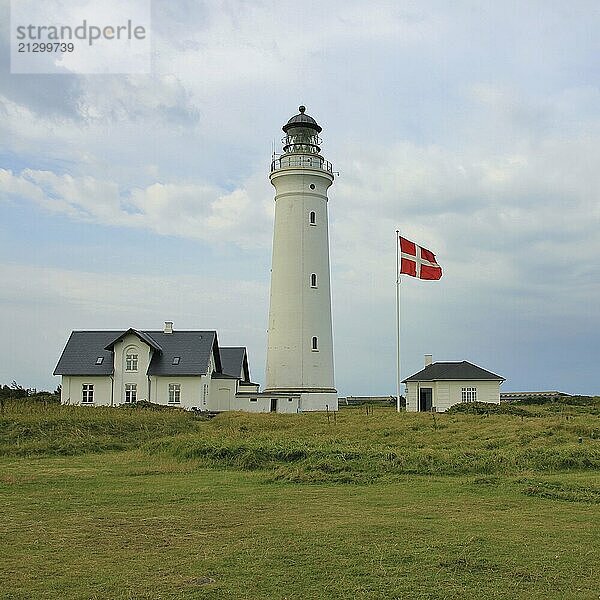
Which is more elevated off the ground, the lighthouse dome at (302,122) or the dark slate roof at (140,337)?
the lighthouse dome at (302,122)

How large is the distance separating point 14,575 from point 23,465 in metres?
11.0

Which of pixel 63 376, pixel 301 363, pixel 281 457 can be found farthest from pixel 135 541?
pixel 63 376

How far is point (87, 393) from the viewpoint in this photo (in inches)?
1654

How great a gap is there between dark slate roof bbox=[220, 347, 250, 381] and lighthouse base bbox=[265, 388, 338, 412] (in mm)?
7530

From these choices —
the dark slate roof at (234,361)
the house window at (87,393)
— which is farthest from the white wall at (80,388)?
the dark slate roof at (234,361)

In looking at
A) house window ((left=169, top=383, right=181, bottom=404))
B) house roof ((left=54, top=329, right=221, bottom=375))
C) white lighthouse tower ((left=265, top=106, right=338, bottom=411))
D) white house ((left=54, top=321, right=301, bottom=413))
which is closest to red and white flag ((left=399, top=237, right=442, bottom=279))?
white lighthouse tower ((left=265, top=106, right=338, bottom=411))

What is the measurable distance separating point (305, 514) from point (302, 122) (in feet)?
104

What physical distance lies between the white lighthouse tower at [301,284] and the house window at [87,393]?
10114 millimetres

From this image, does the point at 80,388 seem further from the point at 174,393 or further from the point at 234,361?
the point at 234,361

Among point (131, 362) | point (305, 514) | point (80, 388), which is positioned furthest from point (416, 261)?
point (305, 514)

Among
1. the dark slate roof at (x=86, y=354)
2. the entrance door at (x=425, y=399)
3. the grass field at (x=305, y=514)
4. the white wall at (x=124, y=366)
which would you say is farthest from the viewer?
the dark slate roof at (x=86, y=354)

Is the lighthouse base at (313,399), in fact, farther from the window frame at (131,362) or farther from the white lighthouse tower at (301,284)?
the window frame at (131,362)

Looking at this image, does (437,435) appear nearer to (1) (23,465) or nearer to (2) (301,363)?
(1) (23,465)

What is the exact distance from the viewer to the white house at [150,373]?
1609 inches
